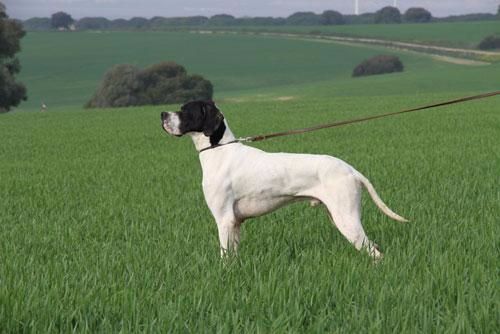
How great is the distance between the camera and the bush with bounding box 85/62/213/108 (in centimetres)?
6650

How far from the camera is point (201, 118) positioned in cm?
579

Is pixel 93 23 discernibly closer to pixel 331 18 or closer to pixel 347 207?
pixel 331 18

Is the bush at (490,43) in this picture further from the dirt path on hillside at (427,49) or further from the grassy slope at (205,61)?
the grassy slope at (205,61)

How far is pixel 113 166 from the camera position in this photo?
15.8m

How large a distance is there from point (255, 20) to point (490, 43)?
2655 inches

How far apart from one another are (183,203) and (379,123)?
55.4 ft

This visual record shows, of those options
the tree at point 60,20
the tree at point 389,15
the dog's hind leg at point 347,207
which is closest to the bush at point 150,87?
the dog's hind leg at point 347,207

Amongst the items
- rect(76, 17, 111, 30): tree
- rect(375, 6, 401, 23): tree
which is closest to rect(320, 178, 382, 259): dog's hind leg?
rect(375, 6, 401, 23): tree

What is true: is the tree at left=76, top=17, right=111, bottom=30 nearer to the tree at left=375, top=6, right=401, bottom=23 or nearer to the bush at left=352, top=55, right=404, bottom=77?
the tree at left=375, top=6, right=401, bottom=23

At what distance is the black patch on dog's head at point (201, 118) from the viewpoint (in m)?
5.78

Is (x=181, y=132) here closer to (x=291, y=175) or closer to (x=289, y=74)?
(x=291, y=175)

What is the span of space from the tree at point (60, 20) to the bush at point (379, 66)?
77792mm

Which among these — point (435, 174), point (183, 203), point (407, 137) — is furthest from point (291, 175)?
point (407, 137)

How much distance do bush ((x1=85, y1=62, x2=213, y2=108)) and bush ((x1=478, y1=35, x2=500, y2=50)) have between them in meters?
47.2
